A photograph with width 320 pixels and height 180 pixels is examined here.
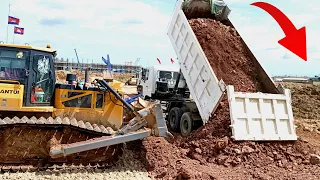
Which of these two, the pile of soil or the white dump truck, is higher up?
the white dump truck

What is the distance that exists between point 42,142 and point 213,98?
4.04 m

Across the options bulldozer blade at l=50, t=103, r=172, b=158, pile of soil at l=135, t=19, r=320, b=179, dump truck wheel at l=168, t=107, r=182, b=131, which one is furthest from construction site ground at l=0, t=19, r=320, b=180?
dump truck wheel at l=168, t=107, r=182, b=131

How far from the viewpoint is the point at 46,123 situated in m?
6.63

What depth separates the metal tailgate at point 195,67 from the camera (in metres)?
8.79

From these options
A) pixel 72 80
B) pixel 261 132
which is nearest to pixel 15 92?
pixel 72 80

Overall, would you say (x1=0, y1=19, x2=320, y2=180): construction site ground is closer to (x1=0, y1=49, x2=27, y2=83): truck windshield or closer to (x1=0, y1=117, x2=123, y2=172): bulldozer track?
(x1=0, y1=117, x2=123, y2=172): bulldozer track

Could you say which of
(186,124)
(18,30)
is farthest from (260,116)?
(18,30)

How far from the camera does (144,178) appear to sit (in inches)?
268

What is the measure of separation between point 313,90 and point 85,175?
53.6 ft

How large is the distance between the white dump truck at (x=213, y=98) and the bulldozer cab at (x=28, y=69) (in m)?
3.85

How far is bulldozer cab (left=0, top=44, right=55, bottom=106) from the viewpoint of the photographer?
265 inches

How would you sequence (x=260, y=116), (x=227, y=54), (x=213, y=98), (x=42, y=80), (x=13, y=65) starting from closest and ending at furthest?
(x=13, y=65) → (x=42, y=80) → (x=260, y=116) → (x=213, y=98) → (x=227, y=54)

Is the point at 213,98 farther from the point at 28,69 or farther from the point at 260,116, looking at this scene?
the point at 28,69

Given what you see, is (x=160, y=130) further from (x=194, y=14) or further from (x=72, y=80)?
(x=194, y=14)
